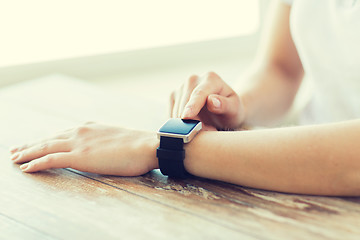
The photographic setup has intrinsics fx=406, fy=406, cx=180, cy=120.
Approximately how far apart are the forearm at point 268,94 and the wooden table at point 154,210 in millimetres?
367

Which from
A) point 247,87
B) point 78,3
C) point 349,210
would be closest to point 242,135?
point 349,210

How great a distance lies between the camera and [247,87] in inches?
45.0

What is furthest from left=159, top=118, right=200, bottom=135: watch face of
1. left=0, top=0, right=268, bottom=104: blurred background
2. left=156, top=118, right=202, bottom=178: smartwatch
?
left=0, top=0, right=268, bottom=104: blurred background

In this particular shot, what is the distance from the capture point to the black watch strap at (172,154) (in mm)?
784

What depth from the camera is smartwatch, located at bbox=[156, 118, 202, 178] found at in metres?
0.78

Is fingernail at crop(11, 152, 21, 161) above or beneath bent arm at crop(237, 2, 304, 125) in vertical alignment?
beneath

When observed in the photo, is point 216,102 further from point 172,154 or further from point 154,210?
point 154,210

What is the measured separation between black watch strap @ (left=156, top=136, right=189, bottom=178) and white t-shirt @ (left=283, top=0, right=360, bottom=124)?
0.47 meters

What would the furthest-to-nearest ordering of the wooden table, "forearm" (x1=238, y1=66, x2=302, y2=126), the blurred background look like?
the blurred background → "forearm" (x1=238, y1=66, x2=302, y2=126) → the wooden table

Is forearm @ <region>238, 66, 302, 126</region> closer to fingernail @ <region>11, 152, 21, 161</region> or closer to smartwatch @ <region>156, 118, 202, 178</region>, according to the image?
smartwatch @ <region>156, 118, 202, 178</region>

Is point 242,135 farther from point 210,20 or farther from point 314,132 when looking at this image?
point 210,20

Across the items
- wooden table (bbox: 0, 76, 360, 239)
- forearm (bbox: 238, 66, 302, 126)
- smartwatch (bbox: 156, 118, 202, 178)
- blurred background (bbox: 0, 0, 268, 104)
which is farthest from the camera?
blurred background (bbox: 0, 0, 268, 104)

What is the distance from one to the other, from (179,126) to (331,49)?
46 centimetres

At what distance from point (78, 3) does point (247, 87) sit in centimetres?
124
